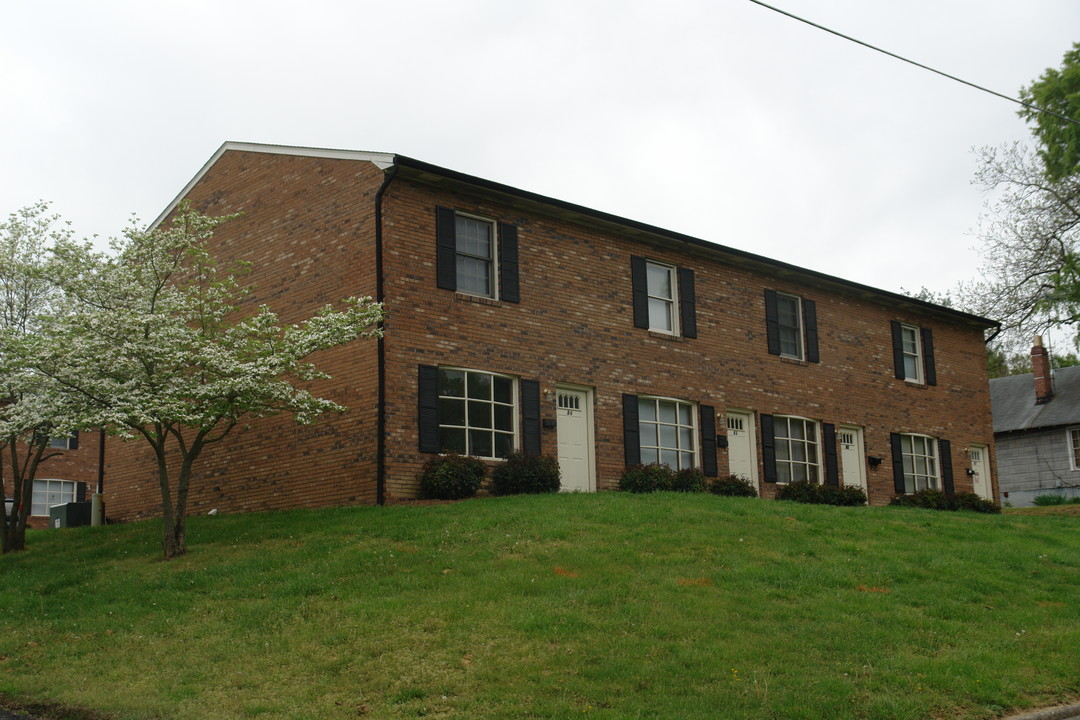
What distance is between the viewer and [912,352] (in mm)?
28391

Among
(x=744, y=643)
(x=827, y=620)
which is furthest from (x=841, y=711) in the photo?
(x=827, y=620)

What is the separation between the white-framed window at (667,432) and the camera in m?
21.6

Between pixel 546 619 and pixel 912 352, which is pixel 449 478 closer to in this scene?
pixel 546 619

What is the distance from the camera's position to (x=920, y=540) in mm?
16266

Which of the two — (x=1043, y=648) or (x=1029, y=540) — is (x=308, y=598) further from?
(x=1029, y=540)

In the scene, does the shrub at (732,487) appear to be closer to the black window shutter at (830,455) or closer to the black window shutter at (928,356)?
the black window shutter at (830,455)

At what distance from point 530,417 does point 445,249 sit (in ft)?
10.9

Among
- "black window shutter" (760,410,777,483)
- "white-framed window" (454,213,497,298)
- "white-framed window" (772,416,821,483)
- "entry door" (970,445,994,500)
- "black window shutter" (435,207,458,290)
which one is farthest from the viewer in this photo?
"entry door" (970,445,994,500)

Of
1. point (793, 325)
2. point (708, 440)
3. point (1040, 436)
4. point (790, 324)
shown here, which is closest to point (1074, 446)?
point (1040, 436)

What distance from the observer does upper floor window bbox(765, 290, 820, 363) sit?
24.6m

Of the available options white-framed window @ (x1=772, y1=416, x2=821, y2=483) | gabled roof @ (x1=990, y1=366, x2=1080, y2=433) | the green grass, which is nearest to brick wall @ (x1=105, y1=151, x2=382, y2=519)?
the green grass

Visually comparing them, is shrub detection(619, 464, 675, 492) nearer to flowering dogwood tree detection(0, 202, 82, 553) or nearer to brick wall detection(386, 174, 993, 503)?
brick wall detection(386, 174, 993, 503)

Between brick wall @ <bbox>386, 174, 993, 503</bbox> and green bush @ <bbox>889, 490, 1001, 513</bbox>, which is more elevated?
brick wall @ <bbox>386, 174, 993, 503</bbox>

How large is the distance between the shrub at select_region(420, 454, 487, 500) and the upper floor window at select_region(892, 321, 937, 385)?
47.1ft
